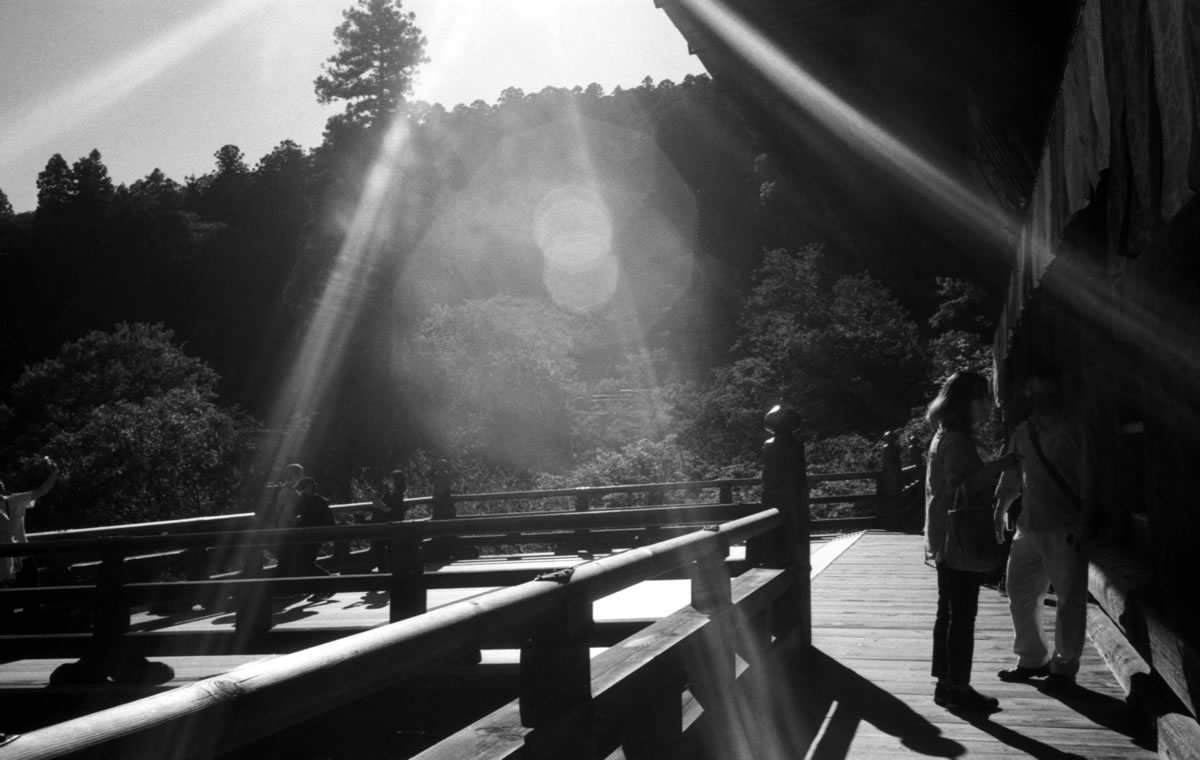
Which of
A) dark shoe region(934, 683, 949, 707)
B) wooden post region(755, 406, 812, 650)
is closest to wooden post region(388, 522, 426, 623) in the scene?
wooden post region(755, 406, 812, 650)

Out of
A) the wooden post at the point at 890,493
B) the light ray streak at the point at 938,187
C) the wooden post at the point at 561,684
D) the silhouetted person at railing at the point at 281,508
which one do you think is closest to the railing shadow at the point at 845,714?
the light ray streak at the point at 938,187

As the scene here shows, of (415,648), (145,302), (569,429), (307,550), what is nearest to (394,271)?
(569,429)

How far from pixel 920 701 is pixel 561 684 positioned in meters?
3.29

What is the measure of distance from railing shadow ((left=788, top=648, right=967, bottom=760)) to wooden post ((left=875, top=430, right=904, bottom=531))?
1142 centimetres

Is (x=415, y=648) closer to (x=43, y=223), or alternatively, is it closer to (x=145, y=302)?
(x=145, y=302)

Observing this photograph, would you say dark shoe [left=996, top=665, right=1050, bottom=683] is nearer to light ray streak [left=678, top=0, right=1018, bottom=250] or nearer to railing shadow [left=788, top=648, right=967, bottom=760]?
railing shadow [left=788, top=648, right=967, bottom=760]

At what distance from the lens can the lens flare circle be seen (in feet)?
260

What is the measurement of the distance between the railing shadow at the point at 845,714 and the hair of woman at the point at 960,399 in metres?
1.40

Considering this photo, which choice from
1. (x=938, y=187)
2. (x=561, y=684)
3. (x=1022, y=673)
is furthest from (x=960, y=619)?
(x=938, y=187)

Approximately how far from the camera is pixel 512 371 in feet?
153

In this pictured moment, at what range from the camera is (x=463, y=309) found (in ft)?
180

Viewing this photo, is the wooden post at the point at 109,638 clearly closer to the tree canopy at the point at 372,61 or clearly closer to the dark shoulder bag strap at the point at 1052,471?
the dark shoulder bag strap at the point at 1052,471

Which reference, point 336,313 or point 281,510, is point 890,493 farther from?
point 336,313

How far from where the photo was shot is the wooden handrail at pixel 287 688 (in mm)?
1030
